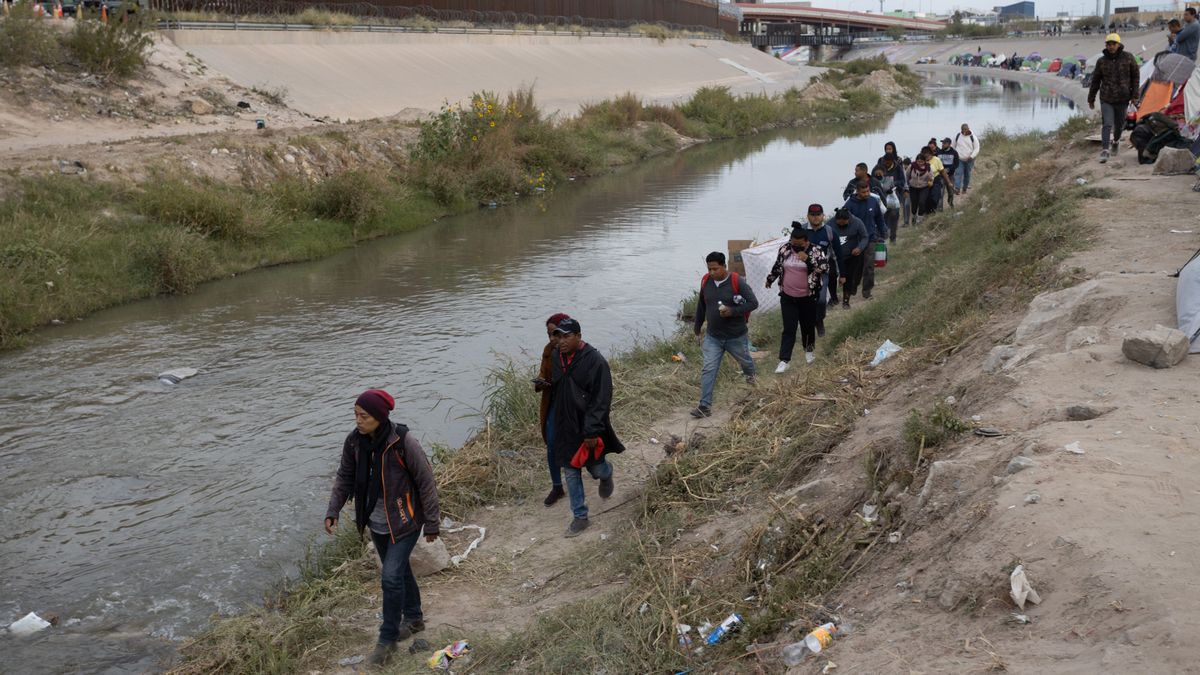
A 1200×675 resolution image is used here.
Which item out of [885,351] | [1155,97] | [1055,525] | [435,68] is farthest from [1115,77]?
[435,68]

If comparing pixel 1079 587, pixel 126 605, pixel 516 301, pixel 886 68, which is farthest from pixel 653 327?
pixel 886 68

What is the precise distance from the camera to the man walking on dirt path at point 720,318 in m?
9.09

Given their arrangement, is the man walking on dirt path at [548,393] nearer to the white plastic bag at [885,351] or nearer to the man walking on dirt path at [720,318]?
the man walking on dirt path at [720,318]

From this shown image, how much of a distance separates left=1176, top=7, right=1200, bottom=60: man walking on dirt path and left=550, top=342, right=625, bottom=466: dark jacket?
11.3 meters

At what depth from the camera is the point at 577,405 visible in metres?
7.38

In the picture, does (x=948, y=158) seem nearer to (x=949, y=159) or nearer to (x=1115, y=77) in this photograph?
(x=949, y=159)

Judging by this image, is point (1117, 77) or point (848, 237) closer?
point (848, 237)

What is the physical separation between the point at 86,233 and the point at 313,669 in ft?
41.4

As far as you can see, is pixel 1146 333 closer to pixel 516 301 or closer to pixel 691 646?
pixel 691 646

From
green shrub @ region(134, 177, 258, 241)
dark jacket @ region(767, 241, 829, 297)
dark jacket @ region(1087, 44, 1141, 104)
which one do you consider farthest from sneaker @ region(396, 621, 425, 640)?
green shrub @ region(134, 177, 258, 241)

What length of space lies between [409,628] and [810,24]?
13386 centimetres

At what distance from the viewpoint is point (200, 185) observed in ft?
63.9

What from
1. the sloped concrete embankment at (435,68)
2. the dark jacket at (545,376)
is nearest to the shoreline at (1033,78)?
the sloped concrete embankment at (435,68)

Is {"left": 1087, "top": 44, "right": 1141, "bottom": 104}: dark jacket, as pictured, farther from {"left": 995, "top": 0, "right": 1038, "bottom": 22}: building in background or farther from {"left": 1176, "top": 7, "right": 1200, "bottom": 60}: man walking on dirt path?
{"left": 995, "top": 0, "right": 1038, "bottom": 22}: building in background
